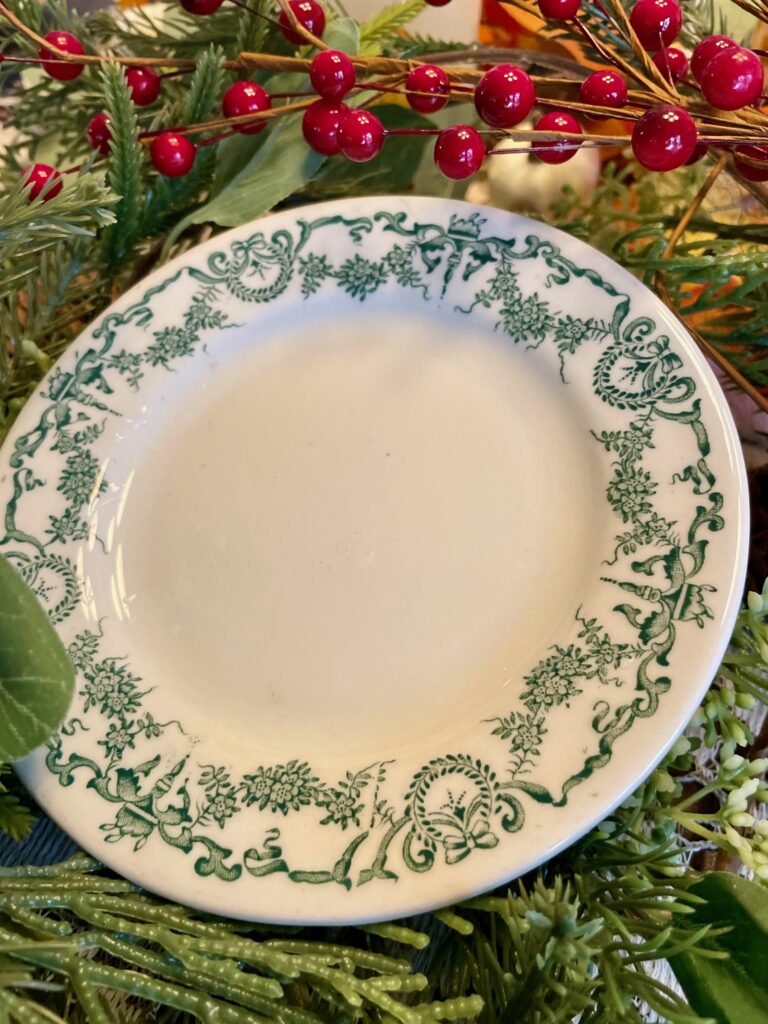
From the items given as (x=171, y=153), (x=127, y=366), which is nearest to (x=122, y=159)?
(x=171, y=153)

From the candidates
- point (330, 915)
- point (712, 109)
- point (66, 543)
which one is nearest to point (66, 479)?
point (66, 543)

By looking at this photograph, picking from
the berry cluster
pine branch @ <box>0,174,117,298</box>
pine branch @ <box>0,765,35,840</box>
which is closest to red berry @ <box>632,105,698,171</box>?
the berry cluster

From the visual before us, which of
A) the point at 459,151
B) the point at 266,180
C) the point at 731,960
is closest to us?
the point at 731,960

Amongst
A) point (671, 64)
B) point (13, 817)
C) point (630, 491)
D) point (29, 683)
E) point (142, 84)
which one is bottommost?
point (13, 817)

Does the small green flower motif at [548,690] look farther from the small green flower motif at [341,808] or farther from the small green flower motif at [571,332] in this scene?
the small green flower motif at [571,332]

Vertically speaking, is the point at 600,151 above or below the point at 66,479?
above

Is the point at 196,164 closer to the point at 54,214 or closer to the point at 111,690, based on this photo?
the point at 54,214

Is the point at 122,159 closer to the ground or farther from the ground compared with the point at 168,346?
farther from the ground

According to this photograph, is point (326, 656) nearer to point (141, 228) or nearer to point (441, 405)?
point (441, 405)
